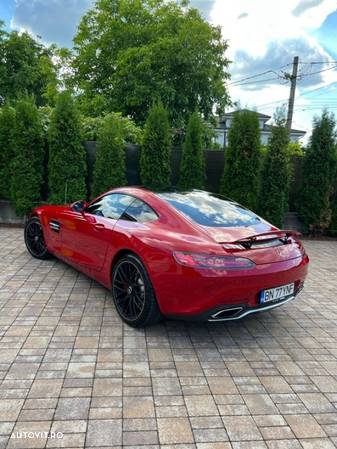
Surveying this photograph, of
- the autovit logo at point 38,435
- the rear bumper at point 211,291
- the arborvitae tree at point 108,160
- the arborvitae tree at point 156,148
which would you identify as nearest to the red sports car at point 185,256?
the rear bumper at point 211,291

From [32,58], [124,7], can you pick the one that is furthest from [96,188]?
[32,58]

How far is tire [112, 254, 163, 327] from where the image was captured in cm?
302

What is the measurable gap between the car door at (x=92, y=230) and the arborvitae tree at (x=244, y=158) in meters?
4.28

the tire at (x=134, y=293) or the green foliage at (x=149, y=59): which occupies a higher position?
the green foliage at (x=149, y=59)

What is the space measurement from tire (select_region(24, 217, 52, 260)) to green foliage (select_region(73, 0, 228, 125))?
9.40 m

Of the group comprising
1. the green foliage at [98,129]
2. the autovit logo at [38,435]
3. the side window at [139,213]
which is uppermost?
the green foliage at [98,129]

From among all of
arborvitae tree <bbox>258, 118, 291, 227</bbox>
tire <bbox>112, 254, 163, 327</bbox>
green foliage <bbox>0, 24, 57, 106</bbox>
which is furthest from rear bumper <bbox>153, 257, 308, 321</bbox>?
green foliage <bbox>0, 24, 57, 106</bbox>

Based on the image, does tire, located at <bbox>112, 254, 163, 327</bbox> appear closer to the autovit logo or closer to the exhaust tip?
the exhaust tip

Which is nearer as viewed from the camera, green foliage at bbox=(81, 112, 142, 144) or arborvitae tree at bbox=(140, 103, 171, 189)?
arborvitae tree at bbox=(140, 103, 171, 189)

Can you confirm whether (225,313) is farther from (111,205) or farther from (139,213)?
(111,205)

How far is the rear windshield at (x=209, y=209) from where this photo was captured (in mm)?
3268

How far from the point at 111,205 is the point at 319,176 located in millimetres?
5975

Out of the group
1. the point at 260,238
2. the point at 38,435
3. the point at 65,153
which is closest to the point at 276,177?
the point at 65,153

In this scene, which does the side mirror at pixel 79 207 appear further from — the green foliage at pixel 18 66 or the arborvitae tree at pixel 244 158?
the green foliage at pixel 18 66
